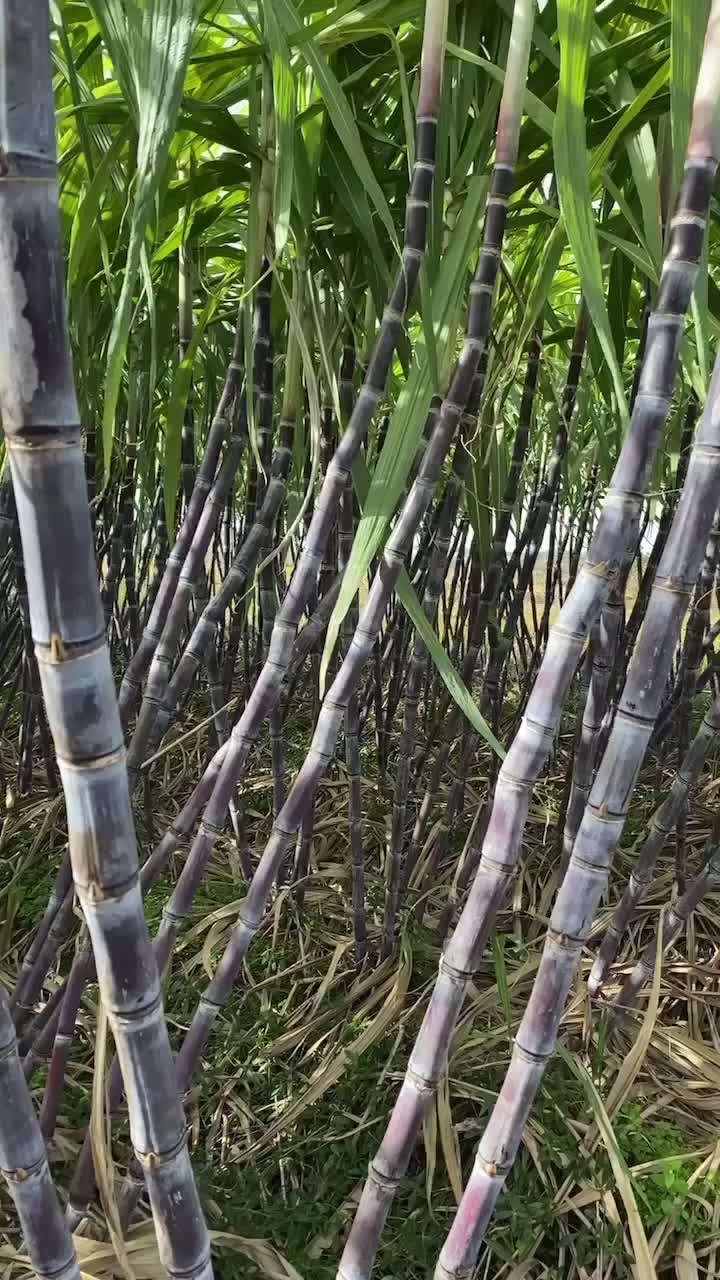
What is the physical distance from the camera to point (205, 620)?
0.59 meters

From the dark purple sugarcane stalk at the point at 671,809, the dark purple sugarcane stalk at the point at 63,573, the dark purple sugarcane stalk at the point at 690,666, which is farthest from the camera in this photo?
the dark purple sugarcane stalk at the point at 690,666

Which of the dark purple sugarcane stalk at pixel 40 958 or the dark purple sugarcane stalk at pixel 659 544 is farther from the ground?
the dark purple sugarcane stalk at pixel 659 544

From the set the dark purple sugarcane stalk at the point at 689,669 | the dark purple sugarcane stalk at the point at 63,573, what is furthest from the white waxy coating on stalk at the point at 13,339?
the dark purple sugarcane stalk at the point at 689,669

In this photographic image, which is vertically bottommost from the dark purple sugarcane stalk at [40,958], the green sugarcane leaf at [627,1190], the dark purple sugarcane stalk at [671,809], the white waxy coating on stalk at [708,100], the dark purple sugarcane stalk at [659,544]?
the green sugarcane leaf at [627,1190]

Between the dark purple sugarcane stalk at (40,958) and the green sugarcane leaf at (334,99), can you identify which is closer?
the green sugarcane leaf at (334,99)

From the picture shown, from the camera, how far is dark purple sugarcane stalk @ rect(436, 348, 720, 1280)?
0.30 m

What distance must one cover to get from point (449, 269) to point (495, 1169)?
46 centimetres

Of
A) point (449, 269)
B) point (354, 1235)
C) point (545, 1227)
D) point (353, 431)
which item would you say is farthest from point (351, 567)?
point (545, 1227)

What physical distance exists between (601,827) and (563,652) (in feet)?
0.25

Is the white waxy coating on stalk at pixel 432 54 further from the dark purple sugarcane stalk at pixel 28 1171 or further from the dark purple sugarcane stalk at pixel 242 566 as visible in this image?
the dark purple sugarcane stalk at pixel 28 1171

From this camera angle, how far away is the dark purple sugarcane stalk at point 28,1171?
0.27 m

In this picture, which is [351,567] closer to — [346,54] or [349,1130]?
[346,54]

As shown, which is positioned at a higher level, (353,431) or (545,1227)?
(353,431)

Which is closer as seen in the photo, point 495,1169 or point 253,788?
point 495,1169
